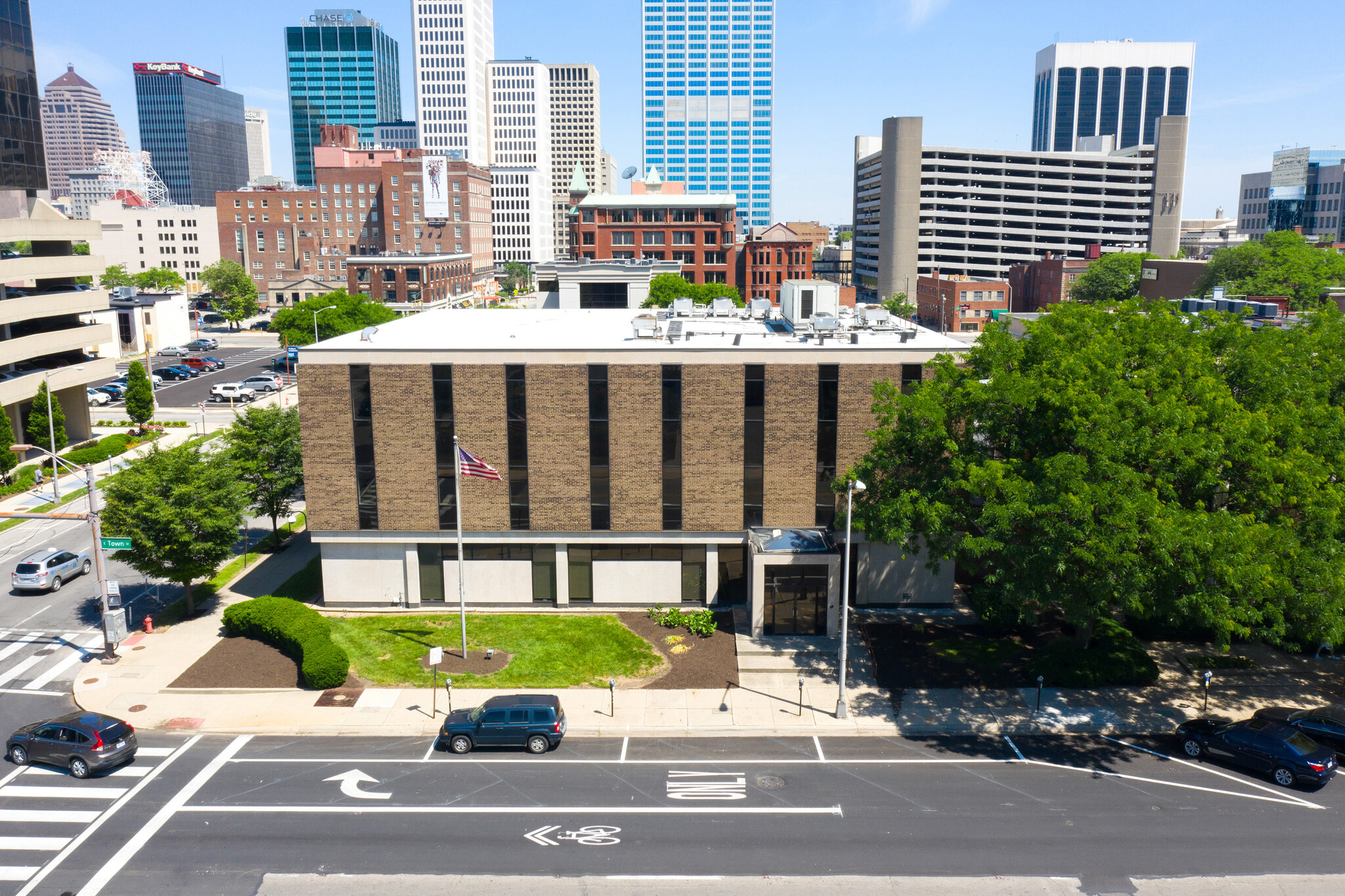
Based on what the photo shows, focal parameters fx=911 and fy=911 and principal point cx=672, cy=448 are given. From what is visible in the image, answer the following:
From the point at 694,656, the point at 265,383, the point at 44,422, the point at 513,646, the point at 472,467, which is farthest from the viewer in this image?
the point at 265,383

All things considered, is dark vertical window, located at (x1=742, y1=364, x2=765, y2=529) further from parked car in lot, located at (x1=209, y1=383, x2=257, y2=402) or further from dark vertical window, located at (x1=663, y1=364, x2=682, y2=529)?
parked car in lot, located at (x1=209, y1=383, x2=257, y2=402)

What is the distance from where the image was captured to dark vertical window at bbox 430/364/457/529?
39.7 meters

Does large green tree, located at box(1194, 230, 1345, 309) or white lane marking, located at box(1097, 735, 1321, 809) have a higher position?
large green tree, located at box(1194, 230, 1345, 309)

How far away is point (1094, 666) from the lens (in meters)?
33.6

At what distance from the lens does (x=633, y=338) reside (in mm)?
43031

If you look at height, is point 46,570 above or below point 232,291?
below

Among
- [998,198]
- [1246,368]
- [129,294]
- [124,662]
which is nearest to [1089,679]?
[1246,368]

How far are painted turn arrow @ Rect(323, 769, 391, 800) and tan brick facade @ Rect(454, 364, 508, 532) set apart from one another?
14.0 m

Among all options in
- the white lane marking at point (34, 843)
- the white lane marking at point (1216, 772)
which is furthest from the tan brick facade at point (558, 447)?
the white lane marking at point (1216, 772)

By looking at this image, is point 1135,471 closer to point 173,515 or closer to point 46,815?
point 46,815

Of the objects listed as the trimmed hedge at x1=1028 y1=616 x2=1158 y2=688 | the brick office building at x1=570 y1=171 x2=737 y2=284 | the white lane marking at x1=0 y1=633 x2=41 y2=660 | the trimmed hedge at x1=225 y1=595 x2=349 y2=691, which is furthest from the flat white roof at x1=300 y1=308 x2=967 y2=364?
the brick office building at x1=570 y1=171 x2=737 y2=284

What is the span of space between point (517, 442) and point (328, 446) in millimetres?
8317

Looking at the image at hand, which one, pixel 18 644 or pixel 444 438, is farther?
pixel 444 438

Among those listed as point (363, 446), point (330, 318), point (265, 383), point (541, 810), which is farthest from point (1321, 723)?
point (330, 318)
